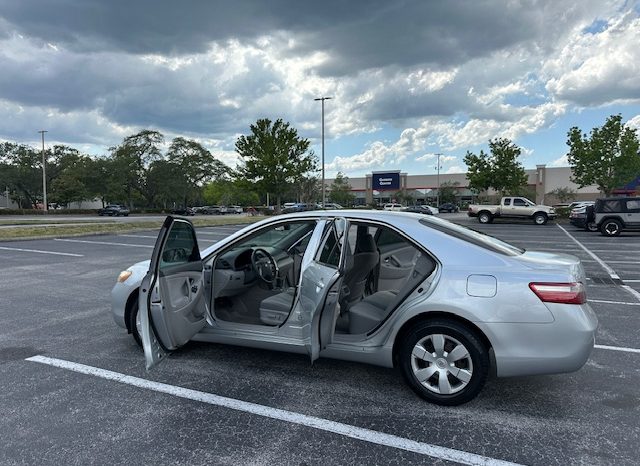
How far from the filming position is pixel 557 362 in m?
3.01

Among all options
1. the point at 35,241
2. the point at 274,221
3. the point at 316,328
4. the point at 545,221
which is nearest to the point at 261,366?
the point at 316,328

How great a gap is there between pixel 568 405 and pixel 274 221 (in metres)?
2.77

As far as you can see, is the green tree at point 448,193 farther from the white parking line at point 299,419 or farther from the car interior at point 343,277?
the white parking line at point 299,419

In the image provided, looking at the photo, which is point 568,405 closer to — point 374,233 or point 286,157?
point 374,233

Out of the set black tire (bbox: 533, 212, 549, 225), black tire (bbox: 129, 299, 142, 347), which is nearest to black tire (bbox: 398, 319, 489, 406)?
black tire (bbox: 129, 299, 142, 347)

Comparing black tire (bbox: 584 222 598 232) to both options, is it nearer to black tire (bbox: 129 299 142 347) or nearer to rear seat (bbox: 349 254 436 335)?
rear seat (bbox: 349 254 436 335)

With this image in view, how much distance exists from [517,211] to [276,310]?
29.2 meters

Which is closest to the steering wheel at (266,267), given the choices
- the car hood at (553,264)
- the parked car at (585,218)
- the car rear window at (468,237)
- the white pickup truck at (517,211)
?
the car rear window at (468,237)

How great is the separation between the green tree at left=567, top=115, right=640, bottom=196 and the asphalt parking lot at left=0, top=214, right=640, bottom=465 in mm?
30414

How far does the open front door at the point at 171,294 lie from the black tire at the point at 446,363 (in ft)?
5.77

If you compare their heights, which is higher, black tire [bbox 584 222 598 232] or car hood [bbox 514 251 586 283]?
car hood [bbox 514 251 586 283]

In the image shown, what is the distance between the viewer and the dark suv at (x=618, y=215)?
61.2 ft

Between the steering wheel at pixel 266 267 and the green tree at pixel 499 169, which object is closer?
the steering wheel at pixel 266 267

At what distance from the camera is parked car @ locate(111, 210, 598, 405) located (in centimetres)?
303
